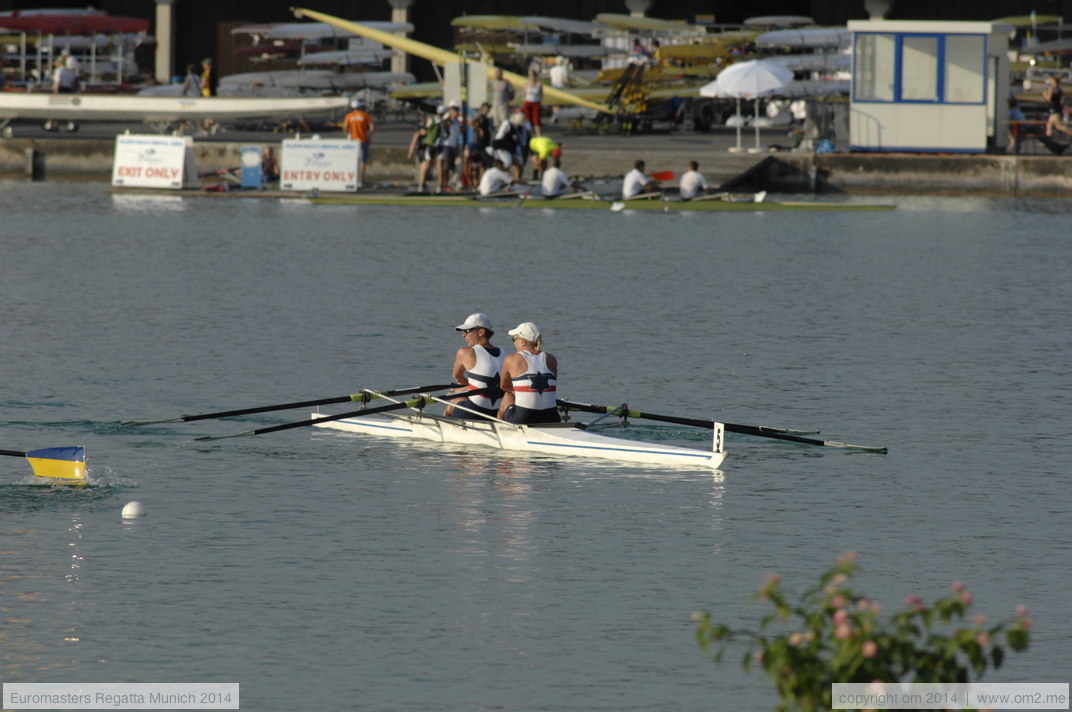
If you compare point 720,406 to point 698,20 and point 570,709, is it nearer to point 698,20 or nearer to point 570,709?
point 570,709

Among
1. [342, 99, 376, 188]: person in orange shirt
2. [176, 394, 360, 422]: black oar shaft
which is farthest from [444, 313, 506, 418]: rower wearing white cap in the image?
[342, 99, 376, 188]: person in orange shirt

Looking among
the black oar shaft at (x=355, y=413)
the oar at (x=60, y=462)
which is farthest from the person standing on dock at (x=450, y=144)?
the oar at (x=60, y=462)

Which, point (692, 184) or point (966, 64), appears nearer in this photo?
point (692, 184)

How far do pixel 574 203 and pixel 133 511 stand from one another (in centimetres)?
2730

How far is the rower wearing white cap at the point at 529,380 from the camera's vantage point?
1636 cm

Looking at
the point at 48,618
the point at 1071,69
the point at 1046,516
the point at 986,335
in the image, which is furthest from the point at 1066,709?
the point at 1071,69

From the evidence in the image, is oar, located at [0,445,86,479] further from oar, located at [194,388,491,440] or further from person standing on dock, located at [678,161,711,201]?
person standing on dock, located at [678,161,711,201]

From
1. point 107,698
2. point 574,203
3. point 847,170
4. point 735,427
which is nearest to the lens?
point 107,698

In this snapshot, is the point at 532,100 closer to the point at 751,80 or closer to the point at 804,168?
the point at 751,80

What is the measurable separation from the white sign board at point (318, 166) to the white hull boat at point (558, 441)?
26367 millimetres

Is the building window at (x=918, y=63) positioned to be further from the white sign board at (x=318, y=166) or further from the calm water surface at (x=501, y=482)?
the white sign board at (x=318, y=166)

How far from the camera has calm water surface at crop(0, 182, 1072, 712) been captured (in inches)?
427

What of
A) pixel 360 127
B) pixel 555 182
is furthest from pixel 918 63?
pixel 360 127

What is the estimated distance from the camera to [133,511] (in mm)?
14102
